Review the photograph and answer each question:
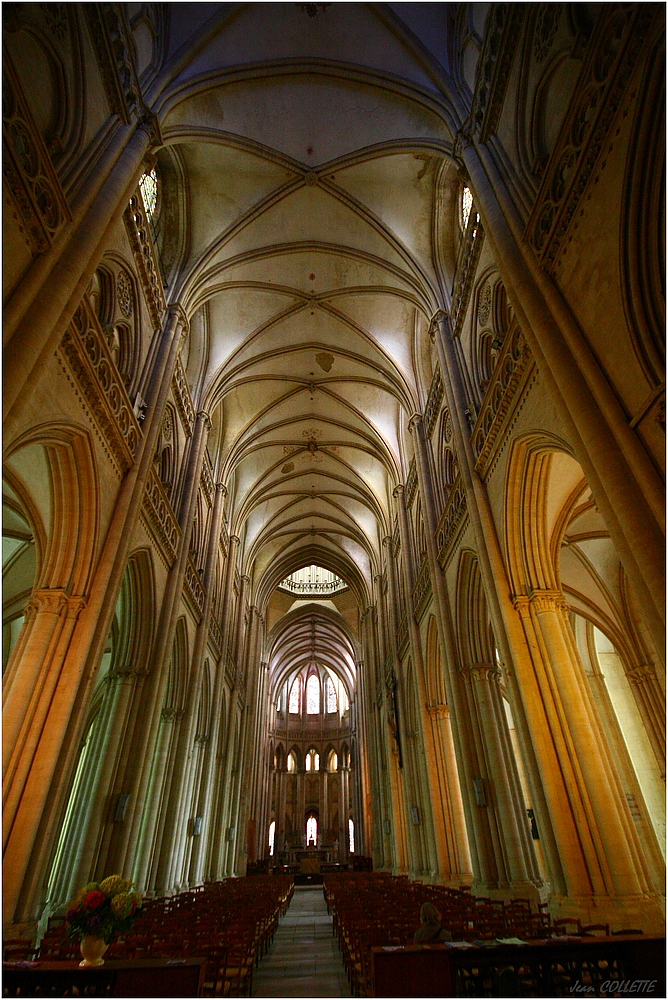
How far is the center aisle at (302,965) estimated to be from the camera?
5934mm

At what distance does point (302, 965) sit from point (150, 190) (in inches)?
617

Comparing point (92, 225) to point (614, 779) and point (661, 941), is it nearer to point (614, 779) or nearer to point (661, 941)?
point (661, 941)

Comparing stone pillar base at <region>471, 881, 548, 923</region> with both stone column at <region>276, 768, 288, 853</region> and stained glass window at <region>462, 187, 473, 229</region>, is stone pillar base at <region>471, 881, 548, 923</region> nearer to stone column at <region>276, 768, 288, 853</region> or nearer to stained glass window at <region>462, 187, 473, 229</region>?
stained glass window at <region>462, 187, 473, 229</region>

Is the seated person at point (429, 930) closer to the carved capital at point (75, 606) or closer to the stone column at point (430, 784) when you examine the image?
the carved capital at point (75, 606)

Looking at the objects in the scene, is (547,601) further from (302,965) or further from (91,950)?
(91,950)

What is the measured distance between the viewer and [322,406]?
70.3ft

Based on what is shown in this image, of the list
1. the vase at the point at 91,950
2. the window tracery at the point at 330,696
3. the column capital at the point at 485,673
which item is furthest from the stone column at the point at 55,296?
the window tracery at the point at 330,696

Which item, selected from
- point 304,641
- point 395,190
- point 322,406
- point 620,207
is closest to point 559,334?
point 620,207

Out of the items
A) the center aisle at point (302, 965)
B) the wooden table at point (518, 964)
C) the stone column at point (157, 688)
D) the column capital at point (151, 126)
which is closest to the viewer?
the wooden table at point (518, 964)

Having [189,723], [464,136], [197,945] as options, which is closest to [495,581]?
[197,945]

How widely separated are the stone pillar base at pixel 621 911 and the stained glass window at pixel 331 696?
43.1 meters

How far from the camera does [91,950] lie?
4172 millimetres

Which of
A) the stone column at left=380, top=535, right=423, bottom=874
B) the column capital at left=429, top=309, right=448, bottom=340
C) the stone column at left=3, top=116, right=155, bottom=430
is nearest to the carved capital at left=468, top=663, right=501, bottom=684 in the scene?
the stone column at left=380, top=535, right=423, bottom=874

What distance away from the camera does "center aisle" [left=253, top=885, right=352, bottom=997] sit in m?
5.93
